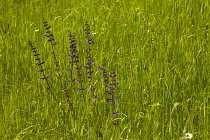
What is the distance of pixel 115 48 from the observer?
3426 millimetres

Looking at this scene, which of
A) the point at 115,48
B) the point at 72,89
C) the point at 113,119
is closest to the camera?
the point at 113,119

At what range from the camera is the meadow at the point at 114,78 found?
2334mm

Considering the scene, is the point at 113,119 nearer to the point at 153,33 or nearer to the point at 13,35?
the point at 153,33

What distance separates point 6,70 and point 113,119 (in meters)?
1.56

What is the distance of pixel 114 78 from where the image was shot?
2566 mm

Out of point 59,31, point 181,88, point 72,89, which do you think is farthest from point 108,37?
point 181,88

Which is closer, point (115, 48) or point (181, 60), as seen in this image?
point (181, 60)

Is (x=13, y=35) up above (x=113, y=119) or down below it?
above

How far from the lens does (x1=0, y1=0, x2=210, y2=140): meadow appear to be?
2.33 metres

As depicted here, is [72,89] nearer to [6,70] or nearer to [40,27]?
[6,70]

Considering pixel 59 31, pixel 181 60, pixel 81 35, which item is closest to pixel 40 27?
pixel 59 31

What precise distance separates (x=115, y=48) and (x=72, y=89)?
78 centimetres

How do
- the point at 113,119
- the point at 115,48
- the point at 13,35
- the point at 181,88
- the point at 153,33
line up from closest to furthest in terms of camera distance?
the point at 113,119 < the point at 181,88 < the point at 115,48 < the point at 153,33 < the point at 13,35

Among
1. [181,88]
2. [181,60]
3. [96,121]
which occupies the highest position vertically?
[181,60]
